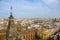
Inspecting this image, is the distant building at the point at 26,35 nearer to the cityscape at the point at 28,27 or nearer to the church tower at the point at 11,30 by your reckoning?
the cityscape at the point at 28,27

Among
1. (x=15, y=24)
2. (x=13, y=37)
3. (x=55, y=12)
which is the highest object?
(x=55, y=12)

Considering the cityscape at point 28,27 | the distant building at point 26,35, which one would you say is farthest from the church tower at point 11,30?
the distant building at point 26,35

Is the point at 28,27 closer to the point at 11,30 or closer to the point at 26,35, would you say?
the point at 26,35

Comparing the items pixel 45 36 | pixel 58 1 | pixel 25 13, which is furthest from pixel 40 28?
pixel 58 1

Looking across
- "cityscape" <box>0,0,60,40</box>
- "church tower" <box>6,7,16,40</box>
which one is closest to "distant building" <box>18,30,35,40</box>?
"cityscape" <box>0,0,60,40</box>

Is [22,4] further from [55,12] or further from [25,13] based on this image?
[55,12]
